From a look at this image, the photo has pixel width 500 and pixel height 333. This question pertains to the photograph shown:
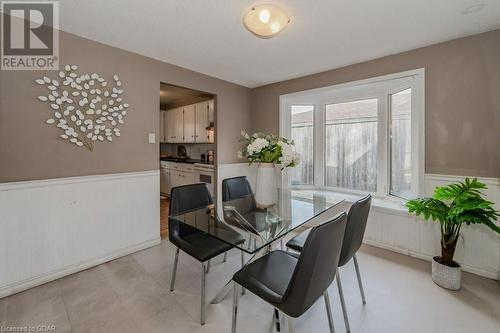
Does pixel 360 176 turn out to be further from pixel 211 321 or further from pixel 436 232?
pixel 211 321

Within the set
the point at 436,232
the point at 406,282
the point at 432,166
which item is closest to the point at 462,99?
the point at 432,166

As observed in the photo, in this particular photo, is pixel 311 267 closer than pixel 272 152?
Yes

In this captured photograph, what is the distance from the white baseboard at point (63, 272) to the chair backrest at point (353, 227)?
2.29 meters

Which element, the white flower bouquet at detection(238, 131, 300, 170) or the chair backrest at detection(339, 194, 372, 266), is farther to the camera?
the white flower bouquet at detection(238, 131, 300, 170)

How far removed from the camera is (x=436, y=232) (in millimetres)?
2406

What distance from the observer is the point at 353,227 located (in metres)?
1.55

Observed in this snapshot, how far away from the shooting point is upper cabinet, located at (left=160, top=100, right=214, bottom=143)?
4492 mm

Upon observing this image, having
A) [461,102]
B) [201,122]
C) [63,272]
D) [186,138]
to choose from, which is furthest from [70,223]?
[461,102]

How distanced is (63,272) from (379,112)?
13.3 feet

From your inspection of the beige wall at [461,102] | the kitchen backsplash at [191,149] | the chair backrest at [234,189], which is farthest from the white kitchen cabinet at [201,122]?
the beige wall at [461,102]

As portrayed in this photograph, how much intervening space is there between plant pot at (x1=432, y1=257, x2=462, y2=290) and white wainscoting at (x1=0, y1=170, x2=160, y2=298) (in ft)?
9.91

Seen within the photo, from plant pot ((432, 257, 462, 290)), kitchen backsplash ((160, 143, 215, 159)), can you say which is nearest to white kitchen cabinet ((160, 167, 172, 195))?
kitchen backsplash ((160, 143, 215, 159))

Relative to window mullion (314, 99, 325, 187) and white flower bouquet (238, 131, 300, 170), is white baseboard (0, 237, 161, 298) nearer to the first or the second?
white flower bouquet (238, 131, 300, 170)

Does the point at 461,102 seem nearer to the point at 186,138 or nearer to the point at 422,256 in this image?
the point at 422,256
